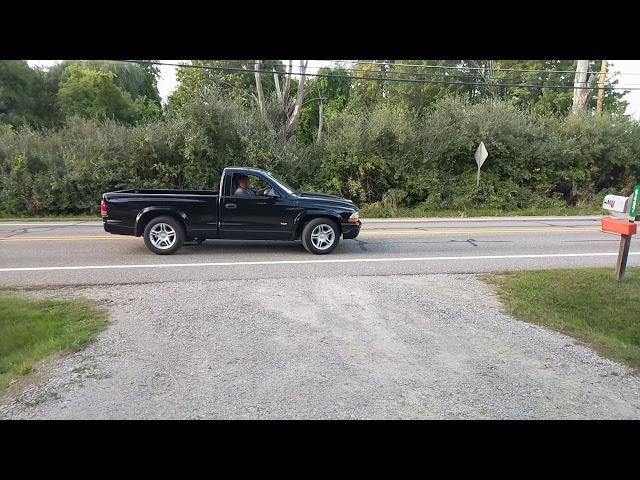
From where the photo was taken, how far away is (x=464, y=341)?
15.0ft

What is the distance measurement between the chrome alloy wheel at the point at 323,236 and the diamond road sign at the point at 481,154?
464 inches

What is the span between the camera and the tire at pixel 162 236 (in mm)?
8578

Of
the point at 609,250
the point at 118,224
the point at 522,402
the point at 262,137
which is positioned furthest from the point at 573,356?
the point at 262,137

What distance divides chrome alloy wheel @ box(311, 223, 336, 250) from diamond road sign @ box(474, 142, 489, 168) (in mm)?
11786

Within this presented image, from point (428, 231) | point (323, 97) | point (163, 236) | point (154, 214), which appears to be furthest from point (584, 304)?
point (323, 97)

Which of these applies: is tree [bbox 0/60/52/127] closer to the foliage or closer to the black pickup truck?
the foliage

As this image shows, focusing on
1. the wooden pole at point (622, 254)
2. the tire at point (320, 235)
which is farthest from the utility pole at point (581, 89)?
the tire at point (320, 235)

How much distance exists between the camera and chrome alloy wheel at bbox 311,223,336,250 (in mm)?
8977

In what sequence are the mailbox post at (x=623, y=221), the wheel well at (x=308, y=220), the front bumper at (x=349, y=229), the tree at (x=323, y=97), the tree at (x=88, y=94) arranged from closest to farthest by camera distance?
1. the mailbox post at (x=623, y=221)
2. the wheel well at (x=308, y=220)
3. the front bumper at (x=349, y=229)
4. the tree at (x=88, y=94)
5. the tree at (x=323, y=97)

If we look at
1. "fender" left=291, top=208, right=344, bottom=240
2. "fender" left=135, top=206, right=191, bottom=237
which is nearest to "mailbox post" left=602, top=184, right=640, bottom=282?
"fender" left=291, top=208, right=344, bottom=240

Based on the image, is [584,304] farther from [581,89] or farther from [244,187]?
[581,89]

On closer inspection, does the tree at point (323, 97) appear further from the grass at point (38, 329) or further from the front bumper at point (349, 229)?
the grass at point (38, 329)

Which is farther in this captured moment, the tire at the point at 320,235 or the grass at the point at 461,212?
the grass at the point at 461,212
